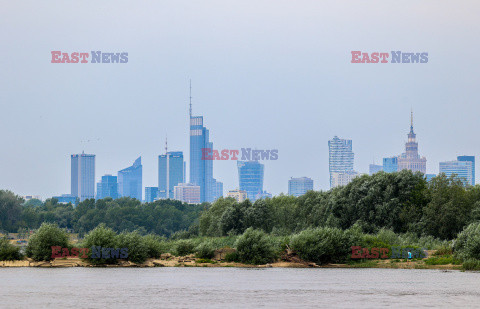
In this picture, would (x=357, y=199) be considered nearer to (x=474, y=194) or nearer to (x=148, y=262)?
(x=474, y=194)

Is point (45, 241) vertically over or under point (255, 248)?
over

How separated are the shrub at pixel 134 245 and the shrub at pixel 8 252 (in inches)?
365

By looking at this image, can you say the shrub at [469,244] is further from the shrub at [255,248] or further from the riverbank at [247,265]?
the shrub at [255,248]

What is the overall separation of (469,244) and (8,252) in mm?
36183

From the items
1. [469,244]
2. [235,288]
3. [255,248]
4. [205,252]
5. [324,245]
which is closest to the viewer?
[235,288]

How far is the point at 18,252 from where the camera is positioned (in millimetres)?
63531

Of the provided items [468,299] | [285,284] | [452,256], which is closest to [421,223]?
[452,256]

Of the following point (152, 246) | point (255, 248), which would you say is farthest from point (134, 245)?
point (255, 248)

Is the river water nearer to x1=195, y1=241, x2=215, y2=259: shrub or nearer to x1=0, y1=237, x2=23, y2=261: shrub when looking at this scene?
x1=0, y1=237, x2=23, y2=261: shrub

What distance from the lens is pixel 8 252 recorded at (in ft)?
206

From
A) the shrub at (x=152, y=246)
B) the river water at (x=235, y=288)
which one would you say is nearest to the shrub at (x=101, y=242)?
the river water at (x=235, y=288)

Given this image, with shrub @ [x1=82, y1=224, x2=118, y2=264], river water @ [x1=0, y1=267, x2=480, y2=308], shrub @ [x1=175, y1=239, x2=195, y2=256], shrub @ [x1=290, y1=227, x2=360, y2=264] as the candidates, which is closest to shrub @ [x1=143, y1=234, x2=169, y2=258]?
shrub @ [x1=175, y1=239, x2=195, y2=256]

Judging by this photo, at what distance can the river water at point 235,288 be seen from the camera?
3797 cm

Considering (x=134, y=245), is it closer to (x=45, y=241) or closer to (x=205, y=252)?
(x=205, y=252)
